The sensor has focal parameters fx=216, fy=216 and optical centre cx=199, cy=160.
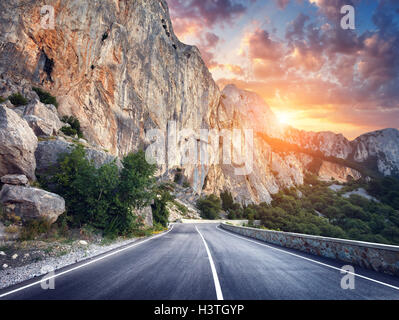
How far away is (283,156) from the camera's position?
447 feet

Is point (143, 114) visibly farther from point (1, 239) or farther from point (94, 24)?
point (1, 239)

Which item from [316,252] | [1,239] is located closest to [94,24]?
[1,239]

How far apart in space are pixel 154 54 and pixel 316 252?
1928 inches

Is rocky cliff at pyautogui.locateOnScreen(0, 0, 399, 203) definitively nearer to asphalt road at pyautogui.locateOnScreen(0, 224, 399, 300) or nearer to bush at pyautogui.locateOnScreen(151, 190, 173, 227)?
bush at pyautogui.locateOnScreen(151, 190, 173, 227)

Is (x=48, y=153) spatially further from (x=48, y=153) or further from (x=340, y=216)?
(x=340, y=216)

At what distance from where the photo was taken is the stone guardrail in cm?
648

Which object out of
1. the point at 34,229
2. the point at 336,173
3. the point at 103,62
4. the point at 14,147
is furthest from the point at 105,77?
the point at 336,173

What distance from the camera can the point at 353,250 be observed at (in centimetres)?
776

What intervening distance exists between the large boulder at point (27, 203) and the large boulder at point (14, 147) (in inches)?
81.8

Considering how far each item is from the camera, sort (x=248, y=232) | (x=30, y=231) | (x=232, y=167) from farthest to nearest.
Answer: (x=232, y=167)
(x=248, y=232)
(x=30, y=231)

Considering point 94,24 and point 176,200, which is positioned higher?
point 94,24

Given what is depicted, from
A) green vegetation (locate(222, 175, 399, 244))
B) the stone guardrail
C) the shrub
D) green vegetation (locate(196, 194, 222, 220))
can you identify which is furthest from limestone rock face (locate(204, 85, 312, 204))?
the shrub

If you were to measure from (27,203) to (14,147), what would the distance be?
405 centimetres

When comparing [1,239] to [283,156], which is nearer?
[1,239]
